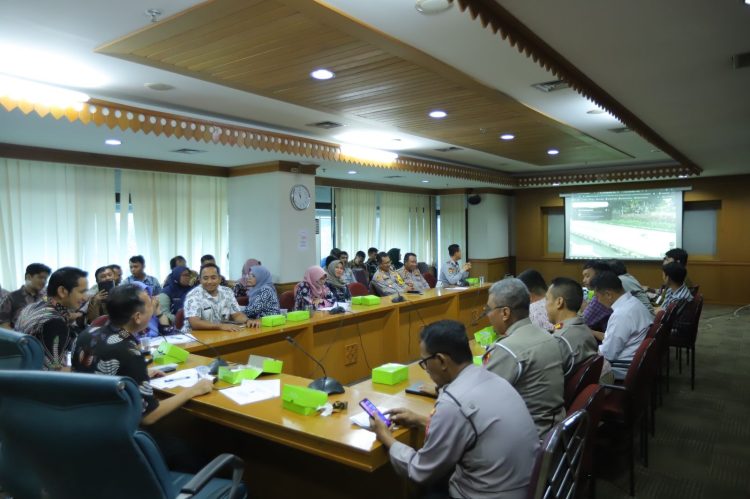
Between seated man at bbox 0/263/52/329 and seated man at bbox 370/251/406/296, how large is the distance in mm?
3542

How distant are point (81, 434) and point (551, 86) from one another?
3.54 meters

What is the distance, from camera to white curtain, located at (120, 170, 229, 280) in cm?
637

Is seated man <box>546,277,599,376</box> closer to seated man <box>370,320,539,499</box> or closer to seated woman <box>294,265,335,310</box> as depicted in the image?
seated man <box>370,320,539,499</box>

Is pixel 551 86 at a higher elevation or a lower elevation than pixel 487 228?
higher

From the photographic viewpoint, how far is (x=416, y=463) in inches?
60.4

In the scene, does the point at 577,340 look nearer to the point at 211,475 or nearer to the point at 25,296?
the point at 211,475

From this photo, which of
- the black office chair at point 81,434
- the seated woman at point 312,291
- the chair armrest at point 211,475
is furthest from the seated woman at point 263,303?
the black office chair at point 81,434

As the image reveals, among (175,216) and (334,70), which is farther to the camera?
(175,216)

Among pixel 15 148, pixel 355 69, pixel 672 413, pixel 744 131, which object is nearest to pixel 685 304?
pixel 672 413

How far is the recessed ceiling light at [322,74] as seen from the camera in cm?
315

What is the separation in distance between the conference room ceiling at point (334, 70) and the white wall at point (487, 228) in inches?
192

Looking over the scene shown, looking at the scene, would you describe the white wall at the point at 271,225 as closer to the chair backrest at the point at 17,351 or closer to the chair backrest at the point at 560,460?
the chair backrest at the point at 17,351

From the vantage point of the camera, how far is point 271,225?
21.5 ft

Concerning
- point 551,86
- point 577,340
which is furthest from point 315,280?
point 577,340
